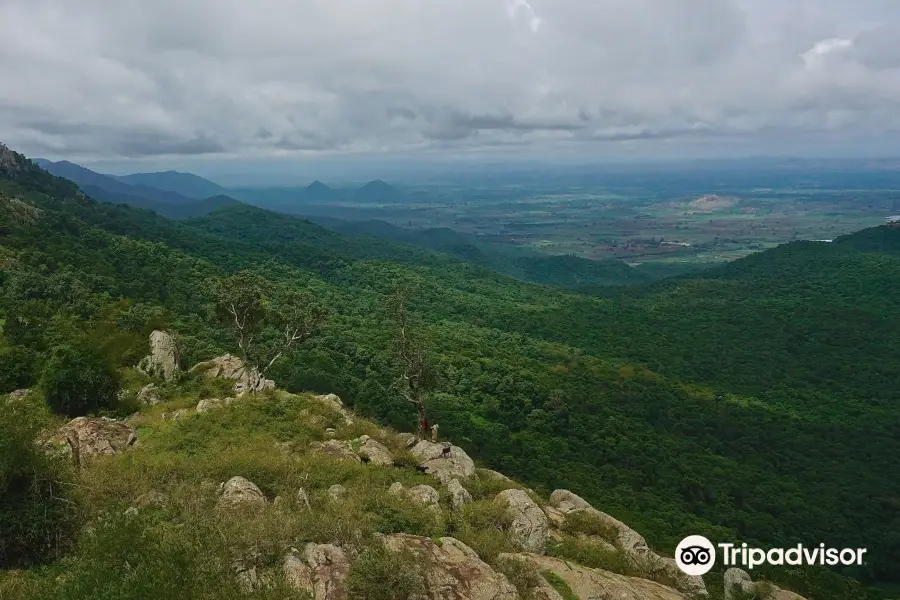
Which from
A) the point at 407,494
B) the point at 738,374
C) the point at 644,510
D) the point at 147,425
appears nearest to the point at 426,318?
the point at 738,374

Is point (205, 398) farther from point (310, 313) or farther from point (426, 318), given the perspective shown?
point (426, 318)

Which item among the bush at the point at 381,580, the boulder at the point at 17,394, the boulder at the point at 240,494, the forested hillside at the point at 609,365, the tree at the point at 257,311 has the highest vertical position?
the tree at the point at 257,311

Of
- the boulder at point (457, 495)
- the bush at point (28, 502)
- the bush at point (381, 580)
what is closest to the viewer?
the bush at point (381, 580)

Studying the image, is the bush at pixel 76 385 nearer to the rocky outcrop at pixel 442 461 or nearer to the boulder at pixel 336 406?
the boulder at pixel 336 406

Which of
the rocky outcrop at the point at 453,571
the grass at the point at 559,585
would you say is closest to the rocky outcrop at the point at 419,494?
the rocky outcrop at the point at 453,571

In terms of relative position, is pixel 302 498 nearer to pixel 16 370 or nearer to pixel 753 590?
pixel 753 590

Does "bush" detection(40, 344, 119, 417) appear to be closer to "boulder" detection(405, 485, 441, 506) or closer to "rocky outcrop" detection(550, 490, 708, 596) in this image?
"boulder" detection(405, 485, 441, 506)

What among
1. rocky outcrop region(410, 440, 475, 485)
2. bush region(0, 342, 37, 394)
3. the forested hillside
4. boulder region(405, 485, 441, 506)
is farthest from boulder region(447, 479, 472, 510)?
bush region(0, 342, 37, 394)
